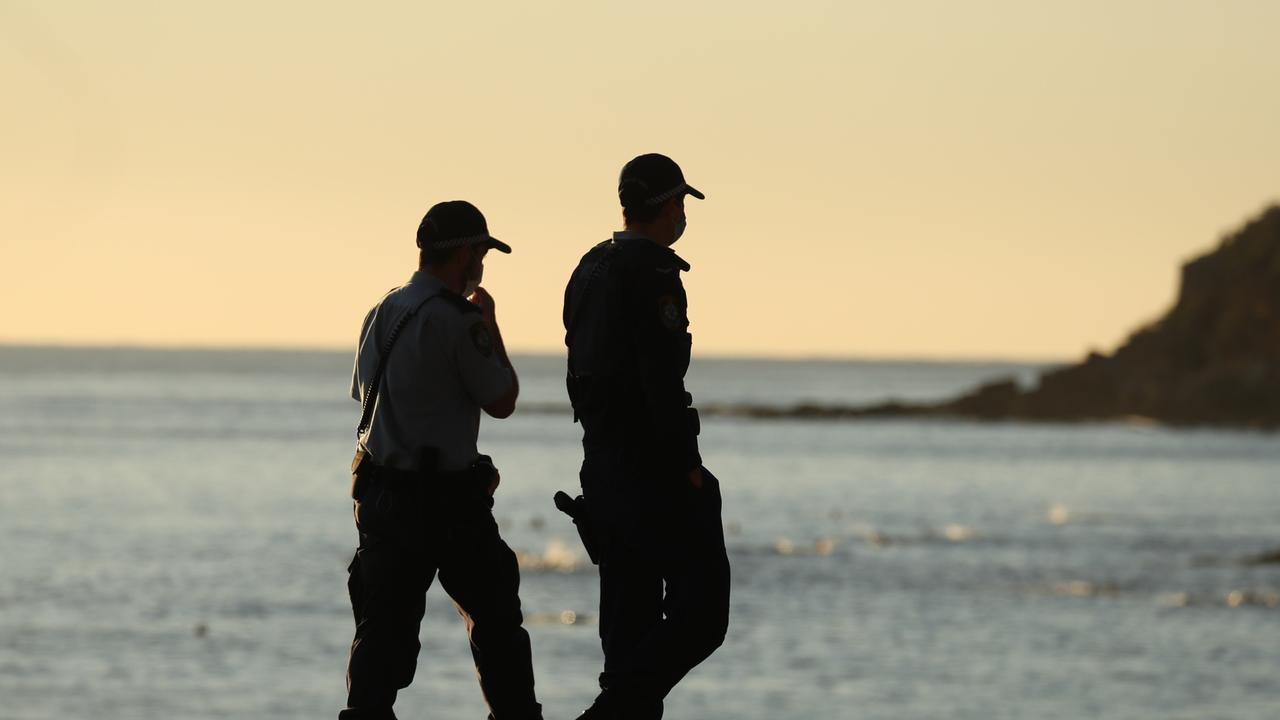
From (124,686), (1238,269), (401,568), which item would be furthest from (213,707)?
(1238,269)

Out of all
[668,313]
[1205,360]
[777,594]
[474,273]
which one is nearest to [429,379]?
[474,273]

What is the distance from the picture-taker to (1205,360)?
157 metres

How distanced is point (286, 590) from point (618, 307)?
48.9 meters

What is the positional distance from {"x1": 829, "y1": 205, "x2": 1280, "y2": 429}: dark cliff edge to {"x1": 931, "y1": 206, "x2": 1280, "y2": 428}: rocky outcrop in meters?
0.08

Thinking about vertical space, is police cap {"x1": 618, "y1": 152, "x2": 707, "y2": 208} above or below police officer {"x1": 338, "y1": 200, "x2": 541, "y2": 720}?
above

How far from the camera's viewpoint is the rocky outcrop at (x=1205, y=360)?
500 feet

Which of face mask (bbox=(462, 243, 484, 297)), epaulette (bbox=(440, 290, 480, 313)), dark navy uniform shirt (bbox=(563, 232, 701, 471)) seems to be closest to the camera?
dark navy uniform shirt (bbox=(563, 232, 701, 471))

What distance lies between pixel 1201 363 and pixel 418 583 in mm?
155399

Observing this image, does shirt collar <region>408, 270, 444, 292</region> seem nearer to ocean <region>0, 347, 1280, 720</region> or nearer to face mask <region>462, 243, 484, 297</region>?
face mask <region>462, 243, 484, 297</region>

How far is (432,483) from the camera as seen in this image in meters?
8.39

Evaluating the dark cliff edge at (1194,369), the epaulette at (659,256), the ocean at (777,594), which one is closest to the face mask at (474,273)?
the epaulette at (659,256)

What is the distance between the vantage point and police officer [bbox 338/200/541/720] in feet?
27.2

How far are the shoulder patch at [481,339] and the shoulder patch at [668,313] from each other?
2.31 ft

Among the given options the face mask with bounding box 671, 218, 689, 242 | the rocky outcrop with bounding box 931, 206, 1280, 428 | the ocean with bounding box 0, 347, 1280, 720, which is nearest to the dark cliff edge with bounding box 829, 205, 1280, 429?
the rocky outcrop with bounding box 931, 206, 1280, 428
